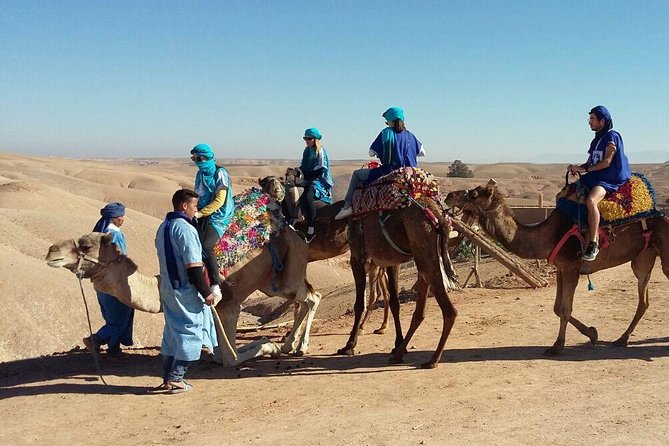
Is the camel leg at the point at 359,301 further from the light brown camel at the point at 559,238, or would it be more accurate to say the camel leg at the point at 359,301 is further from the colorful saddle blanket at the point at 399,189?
the light brown camel at the point at 559,238

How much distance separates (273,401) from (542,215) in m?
16.5

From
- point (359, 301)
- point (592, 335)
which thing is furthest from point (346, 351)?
point (592, 335)

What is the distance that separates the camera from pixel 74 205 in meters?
28.3

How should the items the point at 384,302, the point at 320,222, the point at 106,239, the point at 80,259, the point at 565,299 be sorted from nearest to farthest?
the point at 80,259 < the point at 106,239 < the point at 565,299 < the point at 320,222 < the point at 384,302

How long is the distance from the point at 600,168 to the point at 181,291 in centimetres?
512

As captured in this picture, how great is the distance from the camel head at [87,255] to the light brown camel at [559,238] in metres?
4.11

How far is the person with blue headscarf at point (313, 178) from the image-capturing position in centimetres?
841

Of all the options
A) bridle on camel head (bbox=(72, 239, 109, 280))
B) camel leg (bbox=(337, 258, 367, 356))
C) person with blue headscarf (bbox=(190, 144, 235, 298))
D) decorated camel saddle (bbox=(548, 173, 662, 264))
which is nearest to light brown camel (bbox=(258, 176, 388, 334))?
camel leg (bbox=(337, 258, 367, 356))

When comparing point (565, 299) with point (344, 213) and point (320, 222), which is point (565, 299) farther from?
point (320, 222)

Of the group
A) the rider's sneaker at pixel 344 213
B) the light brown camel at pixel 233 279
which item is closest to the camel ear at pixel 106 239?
the light brown camel at pixel 233 279

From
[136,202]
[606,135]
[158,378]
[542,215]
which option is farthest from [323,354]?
[136,202]

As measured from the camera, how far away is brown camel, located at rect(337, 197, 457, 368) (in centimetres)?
681

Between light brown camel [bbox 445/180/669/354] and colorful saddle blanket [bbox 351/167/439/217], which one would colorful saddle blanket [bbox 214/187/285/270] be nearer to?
colorful saddle blanket [bbox 351/167/439/217]

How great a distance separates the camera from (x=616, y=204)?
7.37 m
